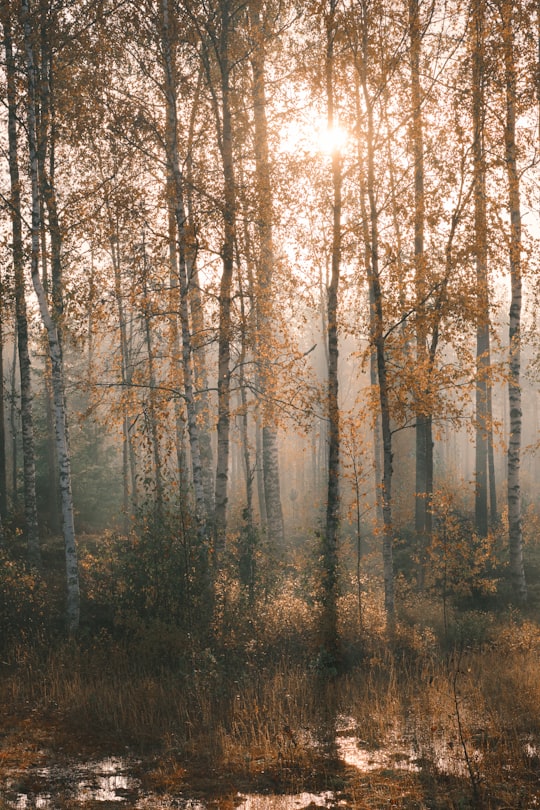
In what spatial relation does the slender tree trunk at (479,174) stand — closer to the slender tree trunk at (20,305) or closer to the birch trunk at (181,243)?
the birch trunk at (181,243)

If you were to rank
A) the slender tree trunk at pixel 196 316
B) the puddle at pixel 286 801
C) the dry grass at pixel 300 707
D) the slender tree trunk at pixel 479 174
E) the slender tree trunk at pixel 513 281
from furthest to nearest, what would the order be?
the slender tree trunk at pixel 513 281, the slender tree trunk at pixel 196 316, the slender tree trunk at pixel 479 174, the dry grass at pixel 300 707, the puddle at pixel 286 801

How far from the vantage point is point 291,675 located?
364 inches

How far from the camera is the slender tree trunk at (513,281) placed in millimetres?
12844

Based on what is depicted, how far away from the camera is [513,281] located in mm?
14211

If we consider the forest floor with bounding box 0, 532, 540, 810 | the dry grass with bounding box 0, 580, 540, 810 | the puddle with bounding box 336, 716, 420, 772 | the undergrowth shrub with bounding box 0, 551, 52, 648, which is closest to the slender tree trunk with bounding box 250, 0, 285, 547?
the forest floor with bounding box 0, 532, 540, 810

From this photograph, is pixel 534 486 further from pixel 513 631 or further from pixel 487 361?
pixel 513 631

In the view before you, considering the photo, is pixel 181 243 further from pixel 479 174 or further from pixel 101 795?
pixel 101 795

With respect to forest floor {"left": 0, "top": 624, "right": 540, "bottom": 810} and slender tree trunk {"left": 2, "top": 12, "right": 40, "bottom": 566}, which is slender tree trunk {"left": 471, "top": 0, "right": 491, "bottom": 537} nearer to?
forest floor {"left": 0, "top": 624, "right": 540, "bottom": 810}

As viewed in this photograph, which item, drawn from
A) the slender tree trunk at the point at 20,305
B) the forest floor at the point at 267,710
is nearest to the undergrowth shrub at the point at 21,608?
the forest floor at the point at 267,710

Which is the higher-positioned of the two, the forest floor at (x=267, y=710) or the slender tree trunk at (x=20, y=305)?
the slender tree trunk at (x=20, y=305)

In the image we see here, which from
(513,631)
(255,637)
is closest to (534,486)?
(513,631)

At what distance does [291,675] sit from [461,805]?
3639 millimetres

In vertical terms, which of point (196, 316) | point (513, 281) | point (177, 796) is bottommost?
point (177, 796)

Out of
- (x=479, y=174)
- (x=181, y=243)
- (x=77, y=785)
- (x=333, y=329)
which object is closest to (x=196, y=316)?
(x=181, y=243)
